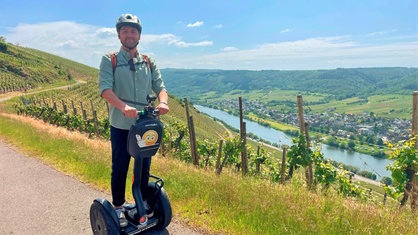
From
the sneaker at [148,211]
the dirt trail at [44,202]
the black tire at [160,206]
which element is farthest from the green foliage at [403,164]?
the sneaker at [148,211]

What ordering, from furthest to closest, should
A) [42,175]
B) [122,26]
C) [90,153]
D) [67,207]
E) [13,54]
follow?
[13,54] < [90,153] < [42,175] < [67,207] < [122,26]

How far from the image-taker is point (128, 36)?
129 inches

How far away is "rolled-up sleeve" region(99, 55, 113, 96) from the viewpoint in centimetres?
323

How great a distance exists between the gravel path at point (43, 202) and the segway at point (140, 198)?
0.97ft

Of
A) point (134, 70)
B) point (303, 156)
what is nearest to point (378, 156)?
point (303, 156)

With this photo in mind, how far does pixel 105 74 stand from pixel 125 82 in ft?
0.70

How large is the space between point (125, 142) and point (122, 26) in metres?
1.21

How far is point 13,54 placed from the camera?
327 ft

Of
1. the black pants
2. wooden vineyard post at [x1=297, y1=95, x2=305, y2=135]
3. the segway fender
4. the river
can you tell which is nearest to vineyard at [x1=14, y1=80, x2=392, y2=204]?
wooden vineyard post at [x1=297, y1=95, x2=305, y2=135]

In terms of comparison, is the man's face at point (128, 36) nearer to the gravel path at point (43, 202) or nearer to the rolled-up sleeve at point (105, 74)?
the rolled-up sleeve at point (105, 74)

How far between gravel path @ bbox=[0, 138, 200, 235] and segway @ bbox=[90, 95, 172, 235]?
30cm

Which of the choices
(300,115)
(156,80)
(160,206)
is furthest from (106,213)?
(300,115)

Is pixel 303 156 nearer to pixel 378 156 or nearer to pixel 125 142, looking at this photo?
pixel 125 142

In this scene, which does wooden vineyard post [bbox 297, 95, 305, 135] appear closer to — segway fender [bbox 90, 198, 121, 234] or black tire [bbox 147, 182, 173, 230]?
black tire [bbox 147, 182, 173, 230]
